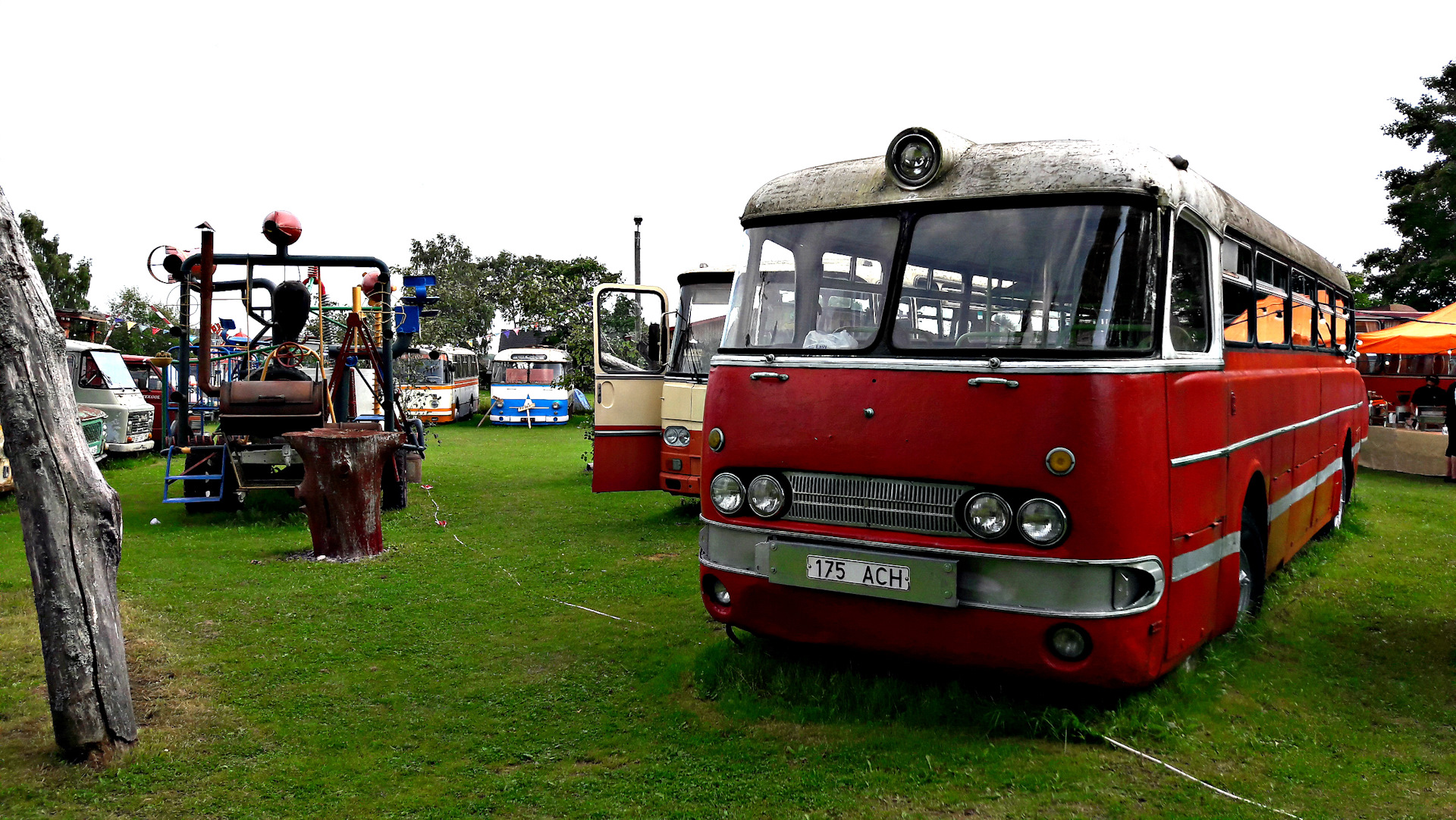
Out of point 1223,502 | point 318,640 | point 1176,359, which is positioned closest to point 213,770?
point 318,640

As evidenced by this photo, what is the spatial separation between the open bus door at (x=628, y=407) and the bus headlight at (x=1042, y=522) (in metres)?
6.36

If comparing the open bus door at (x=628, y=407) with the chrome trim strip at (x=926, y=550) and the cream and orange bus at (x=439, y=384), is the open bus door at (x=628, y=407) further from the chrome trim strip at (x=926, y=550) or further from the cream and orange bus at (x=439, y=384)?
the cream and orange bus at (x=439, y=384)

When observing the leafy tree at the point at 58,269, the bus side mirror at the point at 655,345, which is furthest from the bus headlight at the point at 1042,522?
the leafy tree at the point at 58,269

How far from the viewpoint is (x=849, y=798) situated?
411cm

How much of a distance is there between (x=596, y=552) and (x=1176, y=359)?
6.18 m

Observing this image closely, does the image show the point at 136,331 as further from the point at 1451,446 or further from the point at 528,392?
the point at 1451,446

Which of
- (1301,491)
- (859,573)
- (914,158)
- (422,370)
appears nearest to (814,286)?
(914,158)

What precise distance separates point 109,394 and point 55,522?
594 inches

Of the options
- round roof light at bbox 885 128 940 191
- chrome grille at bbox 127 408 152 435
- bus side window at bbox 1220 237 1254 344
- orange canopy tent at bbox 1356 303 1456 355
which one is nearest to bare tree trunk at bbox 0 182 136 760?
round roof light at bbox 885 128 940 191

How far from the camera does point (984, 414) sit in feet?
14.7

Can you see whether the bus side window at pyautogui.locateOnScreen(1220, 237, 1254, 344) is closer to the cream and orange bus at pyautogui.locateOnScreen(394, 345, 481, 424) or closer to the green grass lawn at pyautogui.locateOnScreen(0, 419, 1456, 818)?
the green grass lawn at pyautogui.locateOnScreen(0, 419, 1456, 818)

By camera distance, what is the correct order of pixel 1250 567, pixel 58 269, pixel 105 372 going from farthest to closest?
pixel 58 269 → pixel 105 372 → pixel 1250 567

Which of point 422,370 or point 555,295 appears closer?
point 422,370

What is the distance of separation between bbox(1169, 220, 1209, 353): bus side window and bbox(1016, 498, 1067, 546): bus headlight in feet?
3.25
